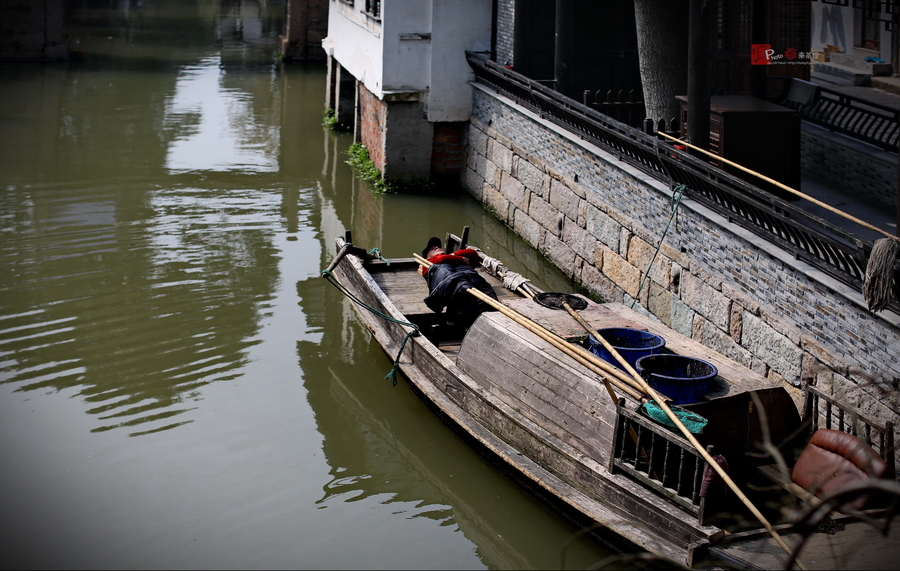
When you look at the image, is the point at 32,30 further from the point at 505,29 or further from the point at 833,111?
the point at 833,111

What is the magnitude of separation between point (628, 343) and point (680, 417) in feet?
5.00

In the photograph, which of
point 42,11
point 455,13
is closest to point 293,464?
point 455,13

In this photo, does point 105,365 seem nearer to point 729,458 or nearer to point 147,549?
point 147,549

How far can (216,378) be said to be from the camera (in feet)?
34.6

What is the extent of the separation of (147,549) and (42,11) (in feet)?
93.1

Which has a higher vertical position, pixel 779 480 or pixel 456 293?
pixel 456 293

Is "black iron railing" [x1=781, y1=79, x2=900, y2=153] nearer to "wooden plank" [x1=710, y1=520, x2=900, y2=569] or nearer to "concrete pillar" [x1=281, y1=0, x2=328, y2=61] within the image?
"wooden plank" [x1=710, y1=520, x2=900, y2=569]

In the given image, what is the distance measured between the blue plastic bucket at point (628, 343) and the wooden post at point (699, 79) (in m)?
4.21

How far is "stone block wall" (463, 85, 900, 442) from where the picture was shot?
7.91 metres

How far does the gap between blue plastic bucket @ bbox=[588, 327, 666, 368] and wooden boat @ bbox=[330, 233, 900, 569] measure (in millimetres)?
165

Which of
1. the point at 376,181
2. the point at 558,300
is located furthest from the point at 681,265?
the point at 376,181

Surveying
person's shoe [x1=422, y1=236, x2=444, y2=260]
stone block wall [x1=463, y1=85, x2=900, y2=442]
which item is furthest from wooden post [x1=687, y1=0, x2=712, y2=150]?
person's shoe [x1=422, y1=236, x2=444, y2=260]

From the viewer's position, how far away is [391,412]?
997 centimetres

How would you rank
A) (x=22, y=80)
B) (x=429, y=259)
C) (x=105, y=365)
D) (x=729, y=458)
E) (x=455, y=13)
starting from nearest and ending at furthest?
(x=729, y=458) < (x=105, y=365) < (x=429, y=259) < (x=455, y=13) < (x=22, y=80)
